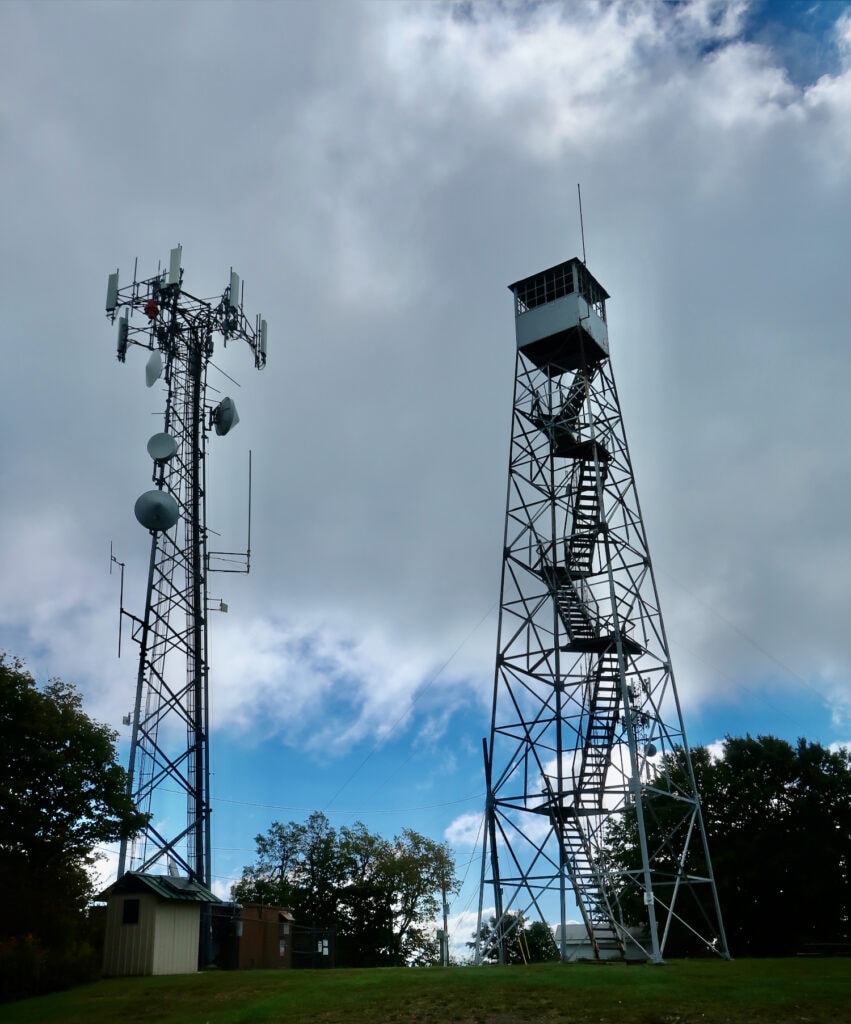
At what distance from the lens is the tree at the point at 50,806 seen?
2619 centimetres

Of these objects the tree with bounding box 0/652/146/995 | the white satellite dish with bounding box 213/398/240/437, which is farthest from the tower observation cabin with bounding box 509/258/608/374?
the tree with bounding box 0/652/146/995

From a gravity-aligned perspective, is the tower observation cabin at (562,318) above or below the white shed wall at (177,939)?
above

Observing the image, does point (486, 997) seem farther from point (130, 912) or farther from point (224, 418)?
point (224, 418)

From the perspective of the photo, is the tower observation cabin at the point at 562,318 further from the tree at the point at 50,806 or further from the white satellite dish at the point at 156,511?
the tree at the point at 50,806

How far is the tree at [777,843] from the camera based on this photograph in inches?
1676

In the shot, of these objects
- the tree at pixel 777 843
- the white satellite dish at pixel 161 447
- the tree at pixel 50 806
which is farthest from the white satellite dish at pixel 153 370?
the tree at pixel 777 843

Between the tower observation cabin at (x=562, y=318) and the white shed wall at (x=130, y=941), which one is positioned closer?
the white shed wall at (x=130, y=941)

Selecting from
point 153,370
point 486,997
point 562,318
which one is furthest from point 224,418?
point 486,997

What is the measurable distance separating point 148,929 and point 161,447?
17.6m

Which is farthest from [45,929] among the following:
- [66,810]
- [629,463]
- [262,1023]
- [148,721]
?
[629,463]

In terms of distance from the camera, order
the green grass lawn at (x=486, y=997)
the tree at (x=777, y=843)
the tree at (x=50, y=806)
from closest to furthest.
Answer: the green grass lawn at (x=486, y=997), the tree at (x=50, y=806), the tree at (x=777, y=843)

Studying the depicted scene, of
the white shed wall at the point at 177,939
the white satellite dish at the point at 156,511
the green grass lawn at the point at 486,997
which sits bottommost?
the green grass lawn at the point at 486,997

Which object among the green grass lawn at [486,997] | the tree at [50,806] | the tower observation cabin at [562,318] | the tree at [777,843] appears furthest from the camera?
the tree at [777,843]

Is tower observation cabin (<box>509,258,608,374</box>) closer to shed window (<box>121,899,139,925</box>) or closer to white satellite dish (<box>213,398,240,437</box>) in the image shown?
white satellite dish (<box>213,398,240,437</box>)
